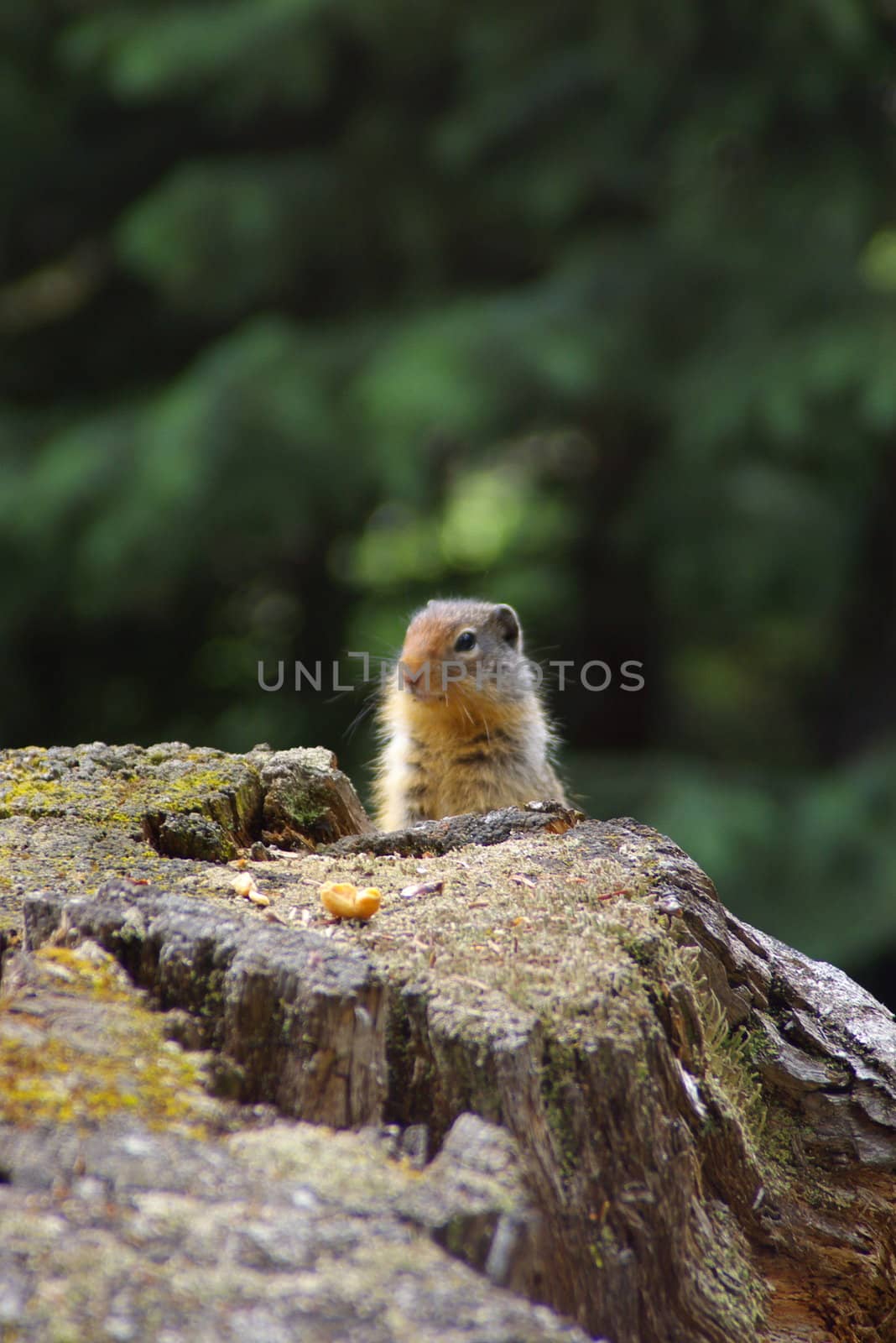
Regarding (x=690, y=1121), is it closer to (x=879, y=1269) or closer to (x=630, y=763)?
(x=879, y=1269)

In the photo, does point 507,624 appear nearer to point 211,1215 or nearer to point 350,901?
point 350,901

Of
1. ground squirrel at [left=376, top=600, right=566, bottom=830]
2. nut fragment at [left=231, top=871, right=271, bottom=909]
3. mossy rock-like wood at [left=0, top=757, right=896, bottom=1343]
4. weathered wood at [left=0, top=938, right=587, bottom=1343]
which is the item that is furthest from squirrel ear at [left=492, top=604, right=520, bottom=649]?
weathered wood at [left=0, top=938, right=587, bottom=1343]

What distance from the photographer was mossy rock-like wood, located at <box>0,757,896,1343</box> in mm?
1818

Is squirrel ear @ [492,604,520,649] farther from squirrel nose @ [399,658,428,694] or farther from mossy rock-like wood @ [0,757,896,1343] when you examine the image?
mossy rock-like wood @ [0,757,896,1343]

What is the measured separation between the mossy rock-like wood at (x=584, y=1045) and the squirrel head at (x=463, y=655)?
83.5 inches

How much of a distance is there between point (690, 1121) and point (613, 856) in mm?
594

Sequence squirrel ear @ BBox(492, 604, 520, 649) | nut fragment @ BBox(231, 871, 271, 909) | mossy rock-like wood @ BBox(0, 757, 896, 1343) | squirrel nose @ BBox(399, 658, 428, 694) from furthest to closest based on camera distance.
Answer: squirrel ear @ BBox(492, 604, 520, 649)
squirrel nose @ BBox(399, 658, 428, 694)
nut fragment @ BBox(231, 871, 271, 909)
mossy rock-like wood @ BBox(0, 757, 896, 1343)

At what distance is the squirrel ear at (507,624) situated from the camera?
5.50 metres

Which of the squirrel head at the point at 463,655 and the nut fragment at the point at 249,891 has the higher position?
the squirrel head at the point at 463,655

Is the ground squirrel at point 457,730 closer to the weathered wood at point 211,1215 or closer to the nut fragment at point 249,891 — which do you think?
the nut fragment at point 249,891

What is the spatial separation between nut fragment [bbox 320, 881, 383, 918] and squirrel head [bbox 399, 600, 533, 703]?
2.57m

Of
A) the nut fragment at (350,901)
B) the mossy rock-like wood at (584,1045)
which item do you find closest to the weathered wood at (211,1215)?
the mossy rock-like wood at (584,1045)

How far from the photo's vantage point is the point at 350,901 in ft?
7.34

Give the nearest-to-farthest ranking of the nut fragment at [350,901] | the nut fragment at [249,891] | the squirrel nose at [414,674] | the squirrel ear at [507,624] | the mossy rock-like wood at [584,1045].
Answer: the mossy rock-like wood at [584,1045] → the nut fragment at [350,901] → the nut fragment at [249,891] → the squirrel nose at [414,674] → the squirrel ear at [507,624]
